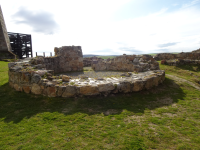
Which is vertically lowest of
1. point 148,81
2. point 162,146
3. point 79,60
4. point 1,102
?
point 162,146

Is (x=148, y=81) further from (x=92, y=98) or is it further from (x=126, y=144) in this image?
(x=126, y=144)

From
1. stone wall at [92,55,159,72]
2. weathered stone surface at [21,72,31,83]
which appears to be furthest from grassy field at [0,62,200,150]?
stone wall at [92,55,159,72]

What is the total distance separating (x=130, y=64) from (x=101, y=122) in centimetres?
1044

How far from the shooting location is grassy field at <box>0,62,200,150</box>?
4.30 metres

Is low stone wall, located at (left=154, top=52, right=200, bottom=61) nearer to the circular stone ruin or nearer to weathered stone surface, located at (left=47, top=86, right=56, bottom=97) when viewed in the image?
the circular stone ruin

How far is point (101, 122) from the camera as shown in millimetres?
5406

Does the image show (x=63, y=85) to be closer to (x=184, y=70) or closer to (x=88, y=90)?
(x=88, y=90)

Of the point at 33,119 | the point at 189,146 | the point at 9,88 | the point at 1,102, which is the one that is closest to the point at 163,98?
the point at 189,146

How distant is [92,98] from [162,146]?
4106 mm

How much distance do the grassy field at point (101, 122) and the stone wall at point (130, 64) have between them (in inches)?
204

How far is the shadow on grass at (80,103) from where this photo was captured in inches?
243

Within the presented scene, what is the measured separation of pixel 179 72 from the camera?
14.0 meters

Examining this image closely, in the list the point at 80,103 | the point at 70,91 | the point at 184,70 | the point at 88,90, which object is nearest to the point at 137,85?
the point at 88,90

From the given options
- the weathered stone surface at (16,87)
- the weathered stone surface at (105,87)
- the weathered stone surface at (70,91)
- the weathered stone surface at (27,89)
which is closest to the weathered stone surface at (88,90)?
the weathered stone surface at (105,87)
